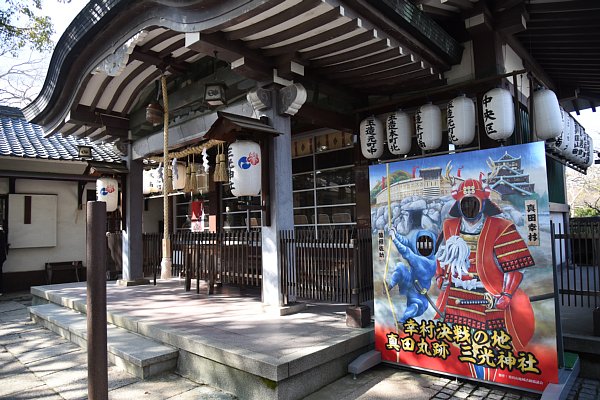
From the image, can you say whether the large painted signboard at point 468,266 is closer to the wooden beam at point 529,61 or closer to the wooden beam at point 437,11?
the wooden beam at point 437,11

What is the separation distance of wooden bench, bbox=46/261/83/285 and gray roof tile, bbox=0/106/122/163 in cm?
334

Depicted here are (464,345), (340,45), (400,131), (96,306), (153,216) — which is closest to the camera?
(96,306)

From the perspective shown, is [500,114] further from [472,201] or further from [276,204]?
[276,204]

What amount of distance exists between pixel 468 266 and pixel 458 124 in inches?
103

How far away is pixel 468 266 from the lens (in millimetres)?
3896

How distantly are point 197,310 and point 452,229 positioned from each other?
4118 millimetres

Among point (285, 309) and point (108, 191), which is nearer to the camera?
point (285, 309)

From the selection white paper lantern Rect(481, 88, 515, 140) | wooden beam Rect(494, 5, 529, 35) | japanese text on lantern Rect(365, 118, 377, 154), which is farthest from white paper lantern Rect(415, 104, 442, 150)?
wooden beam Rect(494, 5, 529, 35)

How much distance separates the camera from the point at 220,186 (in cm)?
1204

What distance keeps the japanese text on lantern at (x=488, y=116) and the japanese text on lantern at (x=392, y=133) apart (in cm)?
136

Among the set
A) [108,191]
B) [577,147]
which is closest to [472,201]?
[577,147]

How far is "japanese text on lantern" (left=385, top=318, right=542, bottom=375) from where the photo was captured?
3.66 metres

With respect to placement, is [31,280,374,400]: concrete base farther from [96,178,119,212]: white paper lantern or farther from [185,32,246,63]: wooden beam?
[185,32,246,63]: wooden beam

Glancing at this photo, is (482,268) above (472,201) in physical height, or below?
below
